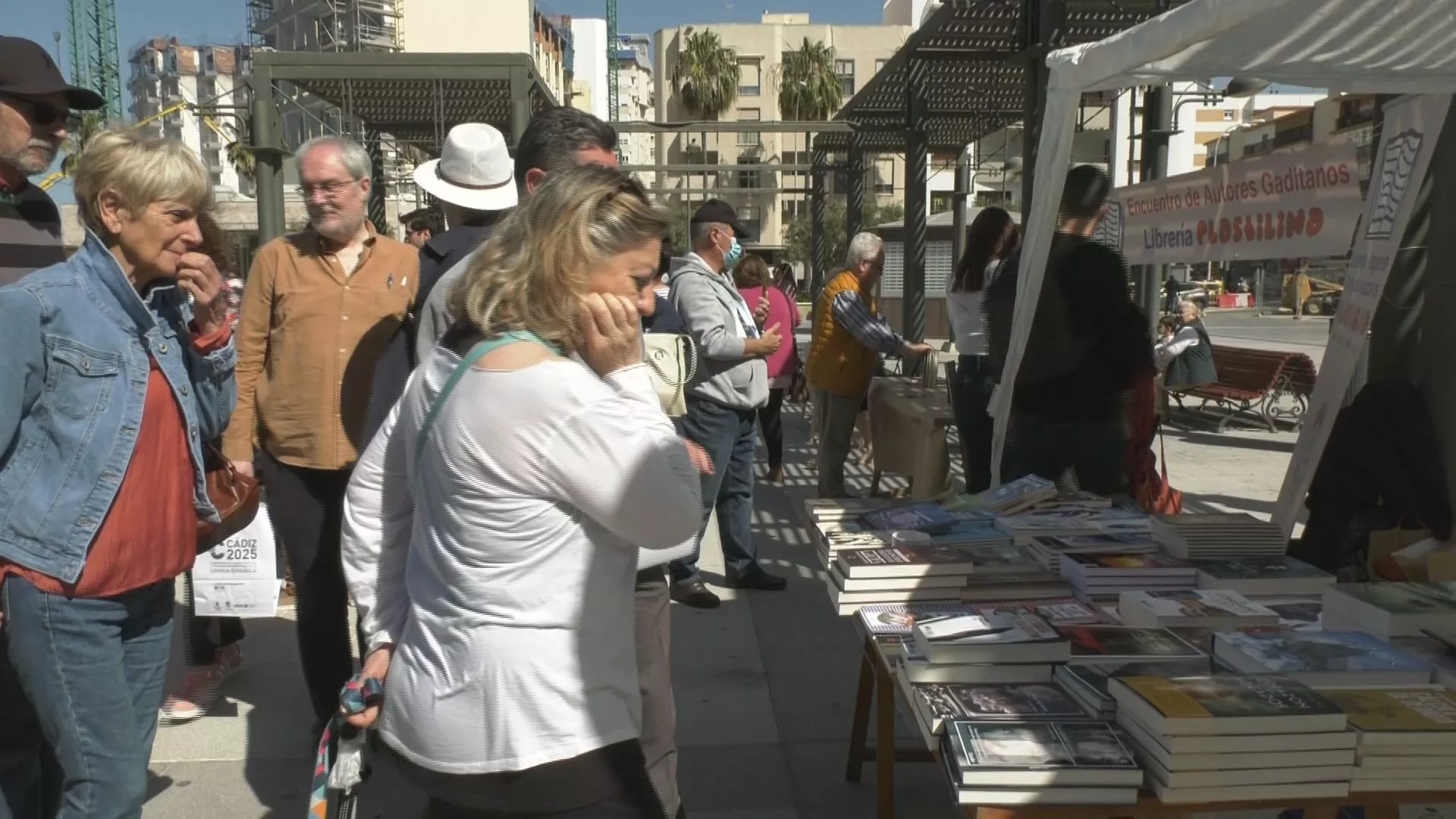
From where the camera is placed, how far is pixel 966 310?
19.0ft

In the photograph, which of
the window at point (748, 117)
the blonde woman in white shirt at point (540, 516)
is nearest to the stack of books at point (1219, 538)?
the blonde woman in white shirt at point (540, 516)

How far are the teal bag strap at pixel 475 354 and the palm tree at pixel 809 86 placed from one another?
175ft

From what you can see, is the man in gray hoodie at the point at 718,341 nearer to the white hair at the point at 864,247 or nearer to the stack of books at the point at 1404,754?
the white hair at the point at 864,247

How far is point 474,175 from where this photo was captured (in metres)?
2.81

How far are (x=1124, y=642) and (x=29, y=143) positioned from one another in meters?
2.65

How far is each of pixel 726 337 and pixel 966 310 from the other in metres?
1.82

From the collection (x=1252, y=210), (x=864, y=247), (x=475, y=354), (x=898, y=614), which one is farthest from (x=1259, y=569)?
(x=864, y=247)

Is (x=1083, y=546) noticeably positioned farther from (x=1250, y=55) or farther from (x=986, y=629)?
(x=1250, y=55)

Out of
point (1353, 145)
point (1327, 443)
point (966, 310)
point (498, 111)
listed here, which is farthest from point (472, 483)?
point (498, 111)

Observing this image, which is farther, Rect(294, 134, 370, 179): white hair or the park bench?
the park bench

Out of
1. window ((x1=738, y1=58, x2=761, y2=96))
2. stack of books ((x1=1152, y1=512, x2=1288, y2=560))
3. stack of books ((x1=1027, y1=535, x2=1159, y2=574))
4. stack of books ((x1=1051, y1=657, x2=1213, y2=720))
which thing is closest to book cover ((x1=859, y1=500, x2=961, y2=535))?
stack of books ((x1=1027, y1=535, x2=1159, y2=574))

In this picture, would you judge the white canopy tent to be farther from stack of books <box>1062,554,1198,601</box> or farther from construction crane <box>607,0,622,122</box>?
construction crane <box>607,0,622,122</box>

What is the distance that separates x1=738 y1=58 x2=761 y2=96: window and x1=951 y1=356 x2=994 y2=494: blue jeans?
6082cm

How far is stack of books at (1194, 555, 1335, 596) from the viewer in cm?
258
